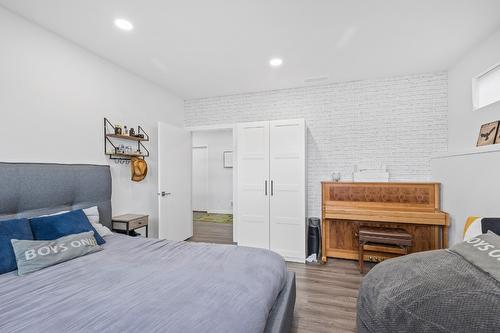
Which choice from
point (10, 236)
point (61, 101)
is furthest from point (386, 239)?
point (61, 101)

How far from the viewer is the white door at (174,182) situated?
11.6 feet

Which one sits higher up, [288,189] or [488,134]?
[488,134]

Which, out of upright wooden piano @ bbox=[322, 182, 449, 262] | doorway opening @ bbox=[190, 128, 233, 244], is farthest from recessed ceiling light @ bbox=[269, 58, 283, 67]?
doorway opening @ bbox=[190, 128, 233, 244]

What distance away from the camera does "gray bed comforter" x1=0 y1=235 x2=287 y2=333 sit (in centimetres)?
107

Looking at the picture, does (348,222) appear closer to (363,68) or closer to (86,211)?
(363,68)

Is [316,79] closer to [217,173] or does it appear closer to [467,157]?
[467,157]

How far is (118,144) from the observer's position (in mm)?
3160

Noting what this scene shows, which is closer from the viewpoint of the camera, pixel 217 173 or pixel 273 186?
pixel 273 186

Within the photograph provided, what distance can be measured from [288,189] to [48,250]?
2722 mm

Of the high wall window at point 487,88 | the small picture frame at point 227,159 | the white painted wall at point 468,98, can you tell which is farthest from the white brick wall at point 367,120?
the small picture frame at point 227,159

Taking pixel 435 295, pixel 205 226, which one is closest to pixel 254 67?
pixel 435 295

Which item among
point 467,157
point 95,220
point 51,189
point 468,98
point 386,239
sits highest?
point 468,98

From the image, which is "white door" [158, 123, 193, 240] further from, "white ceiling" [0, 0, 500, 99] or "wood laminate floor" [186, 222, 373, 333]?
"wood laminate floor" [186, 222, 373, 333]

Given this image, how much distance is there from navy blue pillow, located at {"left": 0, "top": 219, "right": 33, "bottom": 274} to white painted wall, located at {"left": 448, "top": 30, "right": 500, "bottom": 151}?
14.0ft
